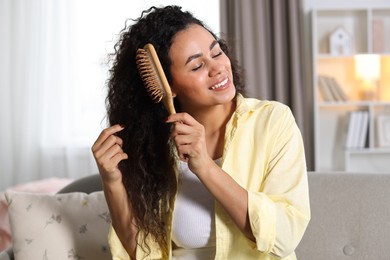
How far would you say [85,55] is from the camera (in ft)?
15.4

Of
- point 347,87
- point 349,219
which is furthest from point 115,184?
point 347,87

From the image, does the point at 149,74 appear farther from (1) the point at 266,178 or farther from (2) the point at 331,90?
(2) the point at 331,90

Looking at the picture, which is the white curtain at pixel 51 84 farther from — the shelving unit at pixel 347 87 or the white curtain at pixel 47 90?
the shelving unit at pixel 347 87

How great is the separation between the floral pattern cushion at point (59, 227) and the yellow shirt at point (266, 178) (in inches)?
19.5

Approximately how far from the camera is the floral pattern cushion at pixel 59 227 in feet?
6.07

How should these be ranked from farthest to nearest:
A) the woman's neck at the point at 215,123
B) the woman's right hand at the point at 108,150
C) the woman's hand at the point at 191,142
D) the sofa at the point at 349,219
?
the sofa at the point at 349,219 → the woman's neck at the point at 215,123 → the woman's right hand at the point at 108,150 → the woman's hand at the point at 191,142

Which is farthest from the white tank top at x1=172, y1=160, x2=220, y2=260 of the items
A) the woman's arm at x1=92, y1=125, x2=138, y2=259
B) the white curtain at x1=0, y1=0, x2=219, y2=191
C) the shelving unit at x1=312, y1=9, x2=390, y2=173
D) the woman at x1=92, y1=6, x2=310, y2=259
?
the white curtain at x1=0, y1=0, x2=219, y2=191

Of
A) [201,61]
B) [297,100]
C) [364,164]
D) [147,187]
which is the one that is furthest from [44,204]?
[364,164]

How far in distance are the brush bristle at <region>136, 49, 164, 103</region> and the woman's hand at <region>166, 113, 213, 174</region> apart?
116 millimetres

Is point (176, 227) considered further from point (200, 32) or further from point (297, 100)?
point (297, 100)

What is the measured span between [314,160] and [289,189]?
3.03 m

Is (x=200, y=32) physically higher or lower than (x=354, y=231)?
higher

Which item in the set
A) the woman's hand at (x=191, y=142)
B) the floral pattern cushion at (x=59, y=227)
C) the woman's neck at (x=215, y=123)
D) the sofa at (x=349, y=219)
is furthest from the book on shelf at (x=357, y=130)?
the woman's hand at (x=191, y=142)

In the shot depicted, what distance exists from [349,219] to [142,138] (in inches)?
23.5
